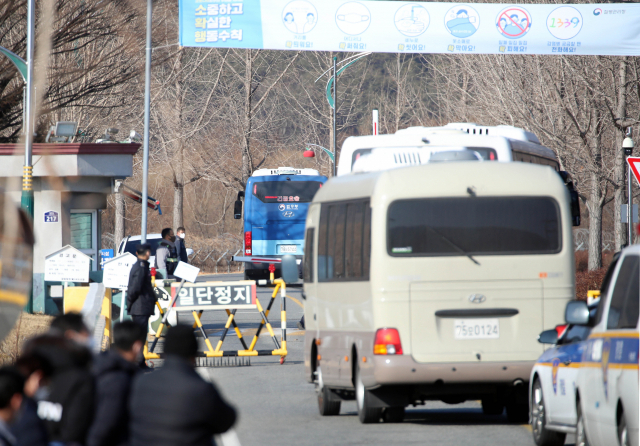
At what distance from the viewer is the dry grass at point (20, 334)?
14289 mm

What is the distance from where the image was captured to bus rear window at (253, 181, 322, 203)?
109ft

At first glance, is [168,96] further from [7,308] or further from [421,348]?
[7,308]

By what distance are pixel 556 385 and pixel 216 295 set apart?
8219 millimetres

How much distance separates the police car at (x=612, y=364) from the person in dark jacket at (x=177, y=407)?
2712mm

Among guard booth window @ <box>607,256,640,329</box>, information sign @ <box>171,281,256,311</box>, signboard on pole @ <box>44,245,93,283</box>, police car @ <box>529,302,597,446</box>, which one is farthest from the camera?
signboard on pole @ <box>44,245,93,283</box>

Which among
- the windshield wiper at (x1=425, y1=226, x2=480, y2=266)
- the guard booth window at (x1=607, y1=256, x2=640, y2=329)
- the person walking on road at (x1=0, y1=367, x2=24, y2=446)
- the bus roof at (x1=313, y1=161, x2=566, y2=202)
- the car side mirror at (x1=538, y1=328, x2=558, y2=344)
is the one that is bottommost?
the car side mirror at (x1=538, y1=328, x2=558, y2=344)

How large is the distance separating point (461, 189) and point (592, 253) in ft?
78.7

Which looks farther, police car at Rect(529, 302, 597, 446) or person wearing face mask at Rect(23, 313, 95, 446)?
police car at Rect(529, 302, 597, 446)

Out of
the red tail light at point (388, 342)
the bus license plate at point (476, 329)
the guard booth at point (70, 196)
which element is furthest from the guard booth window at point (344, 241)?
the guard booth at point (70, 196)

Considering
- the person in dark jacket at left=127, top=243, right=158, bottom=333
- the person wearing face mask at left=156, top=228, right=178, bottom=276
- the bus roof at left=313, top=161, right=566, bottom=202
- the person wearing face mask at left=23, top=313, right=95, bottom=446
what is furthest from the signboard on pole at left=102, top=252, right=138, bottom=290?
the person wearing face mask at left=23, top=313, right=95, bottom=446

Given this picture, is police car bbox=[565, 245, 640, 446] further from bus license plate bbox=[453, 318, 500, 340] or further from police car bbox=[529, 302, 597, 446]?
bus license plate bbox=[453, 318, 500, 340]

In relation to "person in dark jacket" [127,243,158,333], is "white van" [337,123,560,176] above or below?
above

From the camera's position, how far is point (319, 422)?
10367 millimetres

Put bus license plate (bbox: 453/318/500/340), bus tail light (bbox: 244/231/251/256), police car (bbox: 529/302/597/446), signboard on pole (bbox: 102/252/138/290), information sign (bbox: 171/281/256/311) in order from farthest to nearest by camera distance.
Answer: bus tail light (bbox: 244/231/251/256), signboard on pole (bbox: 102/252/138/290), information sign (bbox: 171/281/256/311), bus license plate (bbox: 453/318/500/340), police car (bbox: 529/302/597/446)
